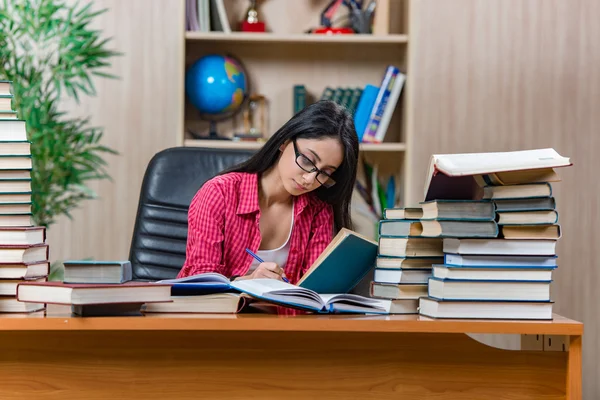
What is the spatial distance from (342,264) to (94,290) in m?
0.44

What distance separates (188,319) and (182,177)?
3.61 feet

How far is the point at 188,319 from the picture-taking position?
109cm

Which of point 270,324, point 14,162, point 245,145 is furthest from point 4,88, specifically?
point 245,145

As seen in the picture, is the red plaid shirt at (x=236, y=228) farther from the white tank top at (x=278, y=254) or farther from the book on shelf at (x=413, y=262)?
the book on shelf at (x=413, y=262)

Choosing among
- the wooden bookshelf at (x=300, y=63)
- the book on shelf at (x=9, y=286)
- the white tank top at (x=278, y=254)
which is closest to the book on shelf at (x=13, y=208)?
the book on shelf at (x=9, y=286)

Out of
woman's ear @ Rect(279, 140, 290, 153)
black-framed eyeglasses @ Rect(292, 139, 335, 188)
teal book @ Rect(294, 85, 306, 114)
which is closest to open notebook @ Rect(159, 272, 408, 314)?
black-framed eyeglasses @ Rect(292, 139, 335, 188)

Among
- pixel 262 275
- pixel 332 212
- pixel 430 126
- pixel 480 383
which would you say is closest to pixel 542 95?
pixel 430 126

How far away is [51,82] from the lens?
120 inches

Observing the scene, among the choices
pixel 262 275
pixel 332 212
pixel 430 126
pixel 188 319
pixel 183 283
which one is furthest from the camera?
pixel 430 126

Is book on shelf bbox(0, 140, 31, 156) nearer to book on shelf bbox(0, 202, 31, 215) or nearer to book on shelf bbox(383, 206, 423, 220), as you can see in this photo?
book on shelf bbox(0, 202, 31, 215)

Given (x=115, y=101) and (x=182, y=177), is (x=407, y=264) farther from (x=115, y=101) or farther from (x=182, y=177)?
(x=115, y=101)

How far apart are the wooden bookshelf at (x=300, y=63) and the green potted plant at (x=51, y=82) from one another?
41cm

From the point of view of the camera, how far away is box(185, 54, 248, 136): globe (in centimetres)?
301

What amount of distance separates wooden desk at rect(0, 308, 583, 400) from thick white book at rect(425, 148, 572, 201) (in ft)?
0.69
